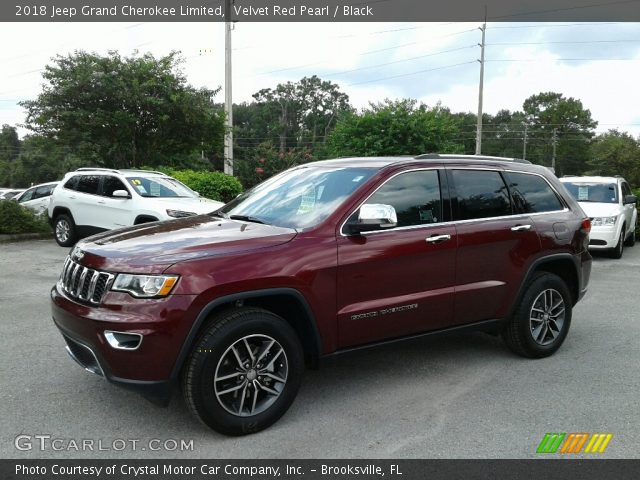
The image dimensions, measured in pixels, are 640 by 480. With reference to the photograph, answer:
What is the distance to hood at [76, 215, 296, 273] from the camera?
3.48 meters

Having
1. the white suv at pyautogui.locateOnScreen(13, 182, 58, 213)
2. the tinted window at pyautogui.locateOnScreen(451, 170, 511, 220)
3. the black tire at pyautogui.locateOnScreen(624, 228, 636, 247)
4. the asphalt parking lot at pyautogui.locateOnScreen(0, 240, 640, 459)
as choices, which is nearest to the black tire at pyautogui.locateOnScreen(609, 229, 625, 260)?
the black tire at pyautogui.locateOnScreen(624, 228, 636, 247)

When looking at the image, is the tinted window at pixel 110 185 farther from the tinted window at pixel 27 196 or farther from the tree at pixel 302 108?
the tree at pixel 302 108

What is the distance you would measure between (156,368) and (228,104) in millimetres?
19036

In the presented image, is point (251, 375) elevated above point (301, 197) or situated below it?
below

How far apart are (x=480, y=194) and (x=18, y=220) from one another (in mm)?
12125

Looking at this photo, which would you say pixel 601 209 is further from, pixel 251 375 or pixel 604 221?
pixel 251 375

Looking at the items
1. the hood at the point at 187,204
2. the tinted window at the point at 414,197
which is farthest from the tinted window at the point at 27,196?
the tinted window at the point at 414,197

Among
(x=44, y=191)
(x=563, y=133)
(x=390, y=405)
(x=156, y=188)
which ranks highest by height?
A: (x=563, y=133)

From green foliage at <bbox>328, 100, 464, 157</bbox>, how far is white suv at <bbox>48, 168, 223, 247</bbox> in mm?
9603

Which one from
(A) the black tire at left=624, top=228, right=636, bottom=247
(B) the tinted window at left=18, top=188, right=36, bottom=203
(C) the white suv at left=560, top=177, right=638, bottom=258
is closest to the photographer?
(C) the white suv at left=560, top=177, right=638, bottom=258

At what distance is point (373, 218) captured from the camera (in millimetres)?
3951

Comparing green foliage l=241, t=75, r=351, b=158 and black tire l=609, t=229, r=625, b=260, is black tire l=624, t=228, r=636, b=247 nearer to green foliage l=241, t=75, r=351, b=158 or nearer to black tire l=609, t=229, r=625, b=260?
black tire l=609, t=229, r=625, b=260

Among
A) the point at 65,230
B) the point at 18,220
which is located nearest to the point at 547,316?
the point at 65,230
